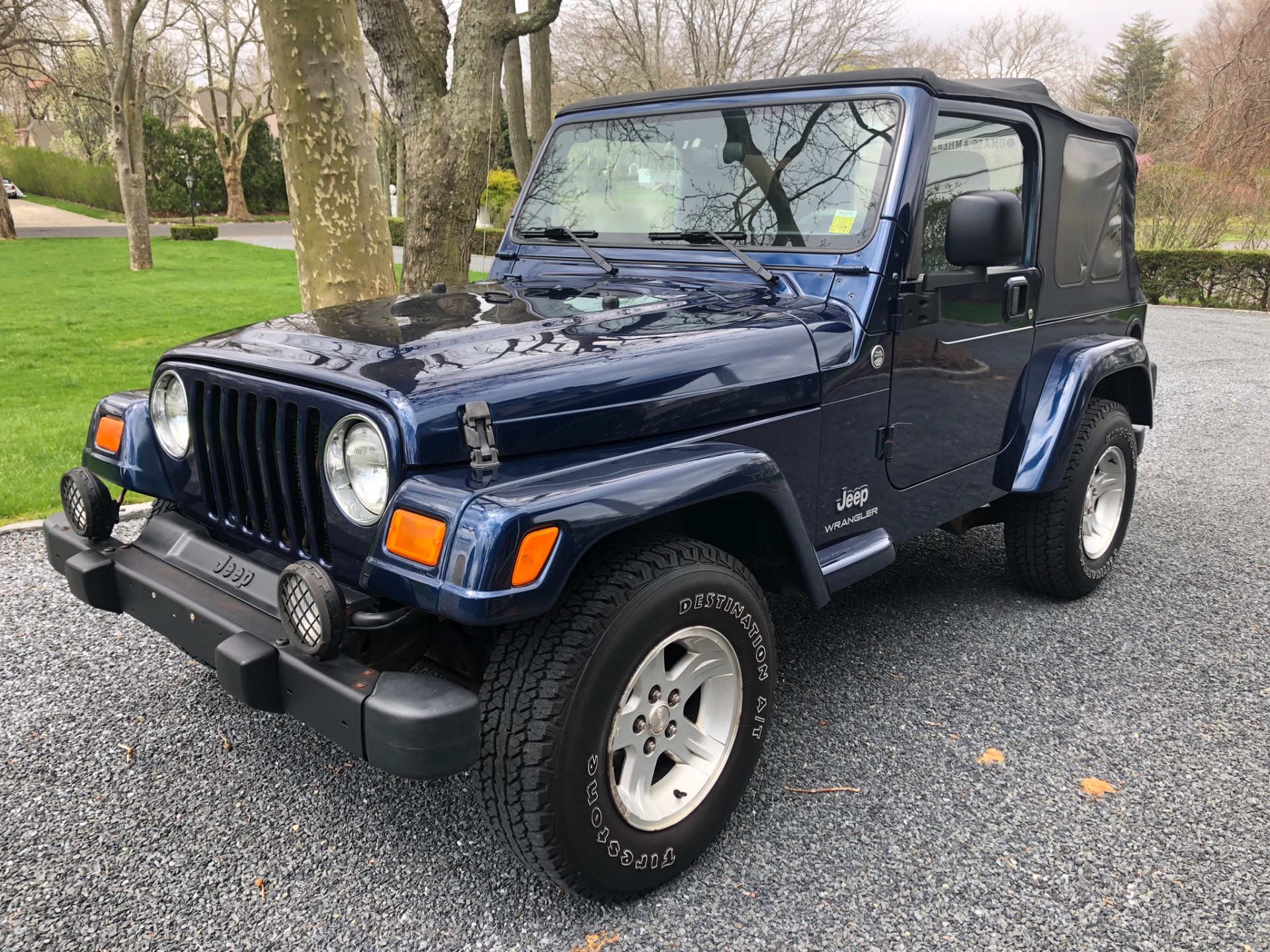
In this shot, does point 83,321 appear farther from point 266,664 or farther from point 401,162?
point 266,664

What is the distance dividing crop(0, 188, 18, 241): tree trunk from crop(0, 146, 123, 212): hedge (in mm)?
13522

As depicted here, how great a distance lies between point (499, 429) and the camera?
2123mm

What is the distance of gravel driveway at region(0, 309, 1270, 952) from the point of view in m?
2.27

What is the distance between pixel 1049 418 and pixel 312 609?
9.60ft

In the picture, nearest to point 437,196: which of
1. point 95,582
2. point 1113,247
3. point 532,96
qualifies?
point 1113,247

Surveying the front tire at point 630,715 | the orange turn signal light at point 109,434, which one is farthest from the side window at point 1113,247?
the orange turn signal light at point 109,434

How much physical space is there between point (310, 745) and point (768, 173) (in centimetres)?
239

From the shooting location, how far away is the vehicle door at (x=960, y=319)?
9.95 ft

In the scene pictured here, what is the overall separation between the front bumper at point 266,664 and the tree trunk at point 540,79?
13.0 meters

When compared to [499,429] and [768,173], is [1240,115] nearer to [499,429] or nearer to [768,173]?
[768,173]

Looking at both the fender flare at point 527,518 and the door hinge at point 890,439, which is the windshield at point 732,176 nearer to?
the door hinge at point 890,439

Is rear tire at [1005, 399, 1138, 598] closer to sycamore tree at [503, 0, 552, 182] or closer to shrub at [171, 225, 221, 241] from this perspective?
sycamore tree at [503, 0, 552, 182]

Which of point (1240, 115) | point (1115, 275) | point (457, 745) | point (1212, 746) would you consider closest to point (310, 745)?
point (457, 745)

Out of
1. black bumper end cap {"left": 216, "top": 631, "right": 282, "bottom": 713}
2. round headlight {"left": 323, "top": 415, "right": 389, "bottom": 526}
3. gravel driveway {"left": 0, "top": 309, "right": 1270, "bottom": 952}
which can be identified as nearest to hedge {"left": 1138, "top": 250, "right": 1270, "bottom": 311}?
gravel driveway {"left": 0, "top": 309, "right": 1270, "bottom": 952}
